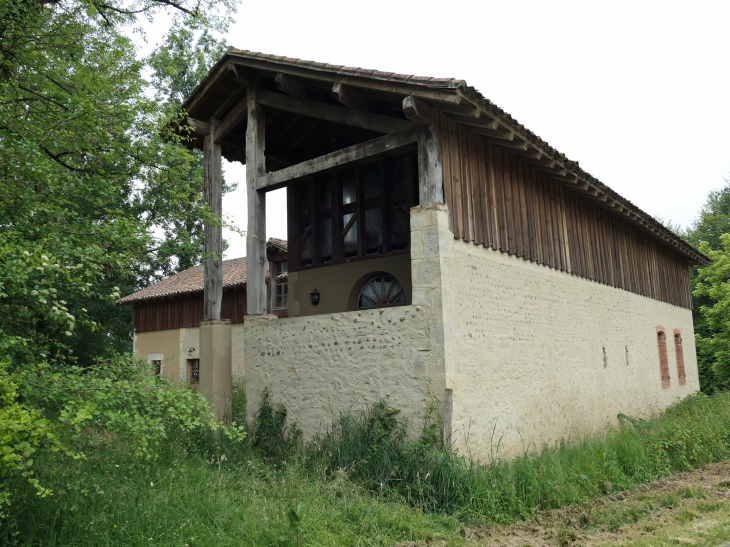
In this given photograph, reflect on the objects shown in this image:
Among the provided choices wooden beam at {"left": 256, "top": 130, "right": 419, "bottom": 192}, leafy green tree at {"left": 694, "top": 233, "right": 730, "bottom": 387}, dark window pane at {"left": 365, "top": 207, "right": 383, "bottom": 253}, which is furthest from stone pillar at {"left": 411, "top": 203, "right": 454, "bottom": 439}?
leafy green tree at {"left": 694, "top": 233, "right": 730, "bottom": 387}

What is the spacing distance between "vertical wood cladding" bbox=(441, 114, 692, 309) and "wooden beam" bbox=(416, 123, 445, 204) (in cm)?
12

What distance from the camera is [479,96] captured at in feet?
20.8

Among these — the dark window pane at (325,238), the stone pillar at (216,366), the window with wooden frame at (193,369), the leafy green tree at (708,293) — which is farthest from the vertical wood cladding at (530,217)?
the window with wooden frame at (193,369)

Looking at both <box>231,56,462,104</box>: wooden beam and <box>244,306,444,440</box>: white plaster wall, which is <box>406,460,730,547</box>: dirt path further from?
<box>231,56,462,104</box>: wooden beam

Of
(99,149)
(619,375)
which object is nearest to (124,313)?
(99,149)

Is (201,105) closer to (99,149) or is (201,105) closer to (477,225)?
(99,149)

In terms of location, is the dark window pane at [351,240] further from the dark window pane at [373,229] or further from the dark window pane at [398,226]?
the dark window pane at [398,226]

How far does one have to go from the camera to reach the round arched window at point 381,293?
9078 mm

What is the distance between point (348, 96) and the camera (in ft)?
23.9

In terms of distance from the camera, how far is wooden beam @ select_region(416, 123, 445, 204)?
678 cm

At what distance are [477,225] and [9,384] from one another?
18.7ft

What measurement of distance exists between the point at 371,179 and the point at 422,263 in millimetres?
3508

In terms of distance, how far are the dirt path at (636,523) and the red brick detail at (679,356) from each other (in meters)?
9.54

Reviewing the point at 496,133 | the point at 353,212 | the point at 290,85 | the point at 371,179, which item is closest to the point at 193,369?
the point at 353,212
